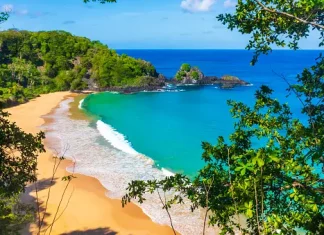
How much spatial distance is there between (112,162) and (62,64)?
5168 cm

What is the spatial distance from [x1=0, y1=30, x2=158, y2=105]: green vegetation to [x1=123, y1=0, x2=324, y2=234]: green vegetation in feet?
189

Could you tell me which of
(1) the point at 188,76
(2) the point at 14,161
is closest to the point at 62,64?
(1) the point at 188,76

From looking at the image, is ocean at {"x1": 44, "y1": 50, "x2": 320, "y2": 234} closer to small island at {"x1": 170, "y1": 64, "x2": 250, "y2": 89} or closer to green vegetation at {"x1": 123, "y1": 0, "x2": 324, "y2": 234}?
green vegetation at {"x1": 123, "y1": 0, "x2": 324, "y2": 234}

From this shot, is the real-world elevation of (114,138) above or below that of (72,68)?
below

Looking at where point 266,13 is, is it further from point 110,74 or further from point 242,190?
point 110,74

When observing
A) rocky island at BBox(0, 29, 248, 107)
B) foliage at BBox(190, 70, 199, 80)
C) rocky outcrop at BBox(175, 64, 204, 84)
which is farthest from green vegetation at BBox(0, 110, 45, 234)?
foliage at BBox(190, 70, 199, 80)

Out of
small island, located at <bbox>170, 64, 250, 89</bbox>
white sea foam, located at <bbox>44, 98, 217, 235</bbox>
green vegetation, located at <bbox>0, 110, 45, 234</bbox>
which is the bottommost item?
white sea foam, located at <bbox>44, 98, 217, 235</bbox>

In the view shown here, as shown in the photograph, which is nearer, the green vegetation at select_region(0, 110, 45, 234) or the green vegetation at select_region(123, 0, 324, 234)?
the green vegetation at select_region(123, 0, 324, 234)

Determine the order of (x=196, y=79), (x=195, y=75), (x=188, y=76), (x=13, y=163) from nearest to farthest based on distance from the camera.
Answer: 1. (x=13, y=163)
2. (x=195, y=75)
3. (x=196, y=79)
4. (x=188, y=76)

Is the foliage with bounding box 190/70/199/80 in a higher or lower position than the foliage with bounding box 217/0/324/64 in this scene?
lower

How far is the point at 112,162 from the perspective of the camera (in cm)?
2527

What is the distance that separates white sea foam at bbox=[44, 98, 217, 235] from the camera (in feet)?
55.9

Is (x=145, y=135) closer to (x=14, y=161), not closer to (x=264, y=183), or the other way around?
(x=14, y=161)

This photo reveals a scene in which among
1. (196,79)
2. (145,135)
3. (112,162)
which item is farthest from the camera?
(196,79)
